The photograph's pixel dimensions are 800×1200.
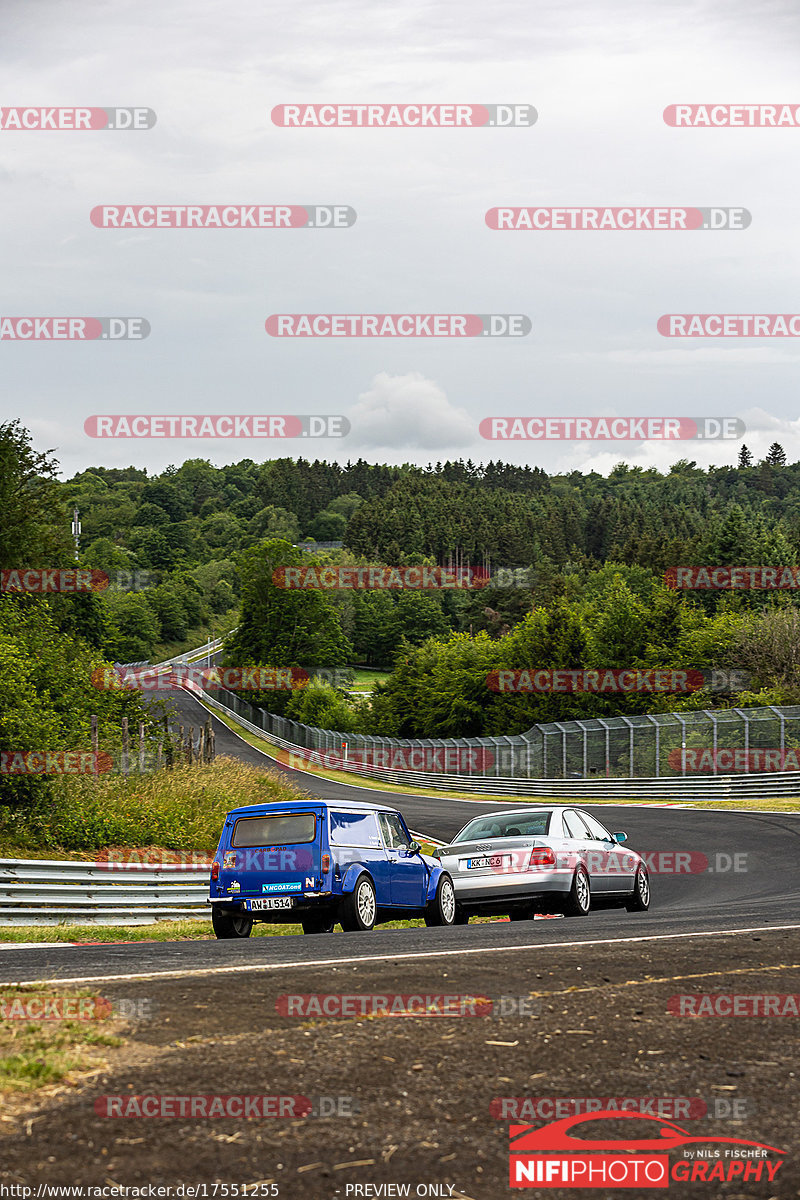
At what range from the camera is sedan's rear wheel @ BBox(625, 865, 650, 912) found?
17.2 m

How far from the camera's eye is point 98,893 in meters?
17.0

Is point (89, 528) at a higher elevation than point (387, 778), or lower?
higher

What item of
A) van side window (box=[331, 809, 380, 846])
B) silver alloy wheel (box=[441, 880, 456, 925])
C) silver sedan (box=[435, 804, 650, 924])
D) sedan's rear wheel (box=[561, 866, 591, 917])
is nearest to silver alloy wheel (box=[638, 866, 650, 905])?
silver sedan (box=[435, 804, 650, 924])

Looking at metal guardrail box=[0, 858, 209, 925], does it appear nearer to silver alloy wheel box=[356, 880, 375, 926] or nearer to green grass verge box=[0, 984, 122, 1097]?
silver alloy wheel box=[356, 880, 375, 926]

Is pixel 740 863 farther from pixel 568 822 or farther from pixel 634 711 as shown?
pixel 634 711

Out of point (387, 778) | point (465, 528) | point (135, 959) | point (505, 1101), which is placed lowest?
point (387, 778)

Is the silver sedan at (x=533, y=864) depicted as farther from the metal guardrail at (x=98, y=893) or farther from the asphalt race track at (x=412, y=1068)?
the metal guardrail at (x=98, y=893)

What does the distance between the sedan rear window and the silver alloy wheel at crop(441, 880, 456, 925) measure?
0.70m

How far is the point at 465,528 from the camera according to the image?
191 m

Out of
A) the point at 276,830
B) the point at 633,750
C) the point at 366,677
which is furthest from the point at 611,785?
the point at 366,677

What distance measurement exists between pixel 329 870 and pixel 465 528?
7017 inches

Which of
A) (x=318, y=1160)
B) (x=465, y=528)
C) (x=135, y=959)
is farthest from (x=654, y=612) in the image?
(x=465, y=528)

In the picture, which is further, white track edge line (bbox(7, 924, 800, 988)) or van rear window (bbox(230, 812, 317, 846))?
van rear window (bbox(230, 812, 317, 846))

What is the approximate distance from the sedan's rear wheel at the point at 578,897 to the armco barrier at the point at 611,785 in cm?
2152
